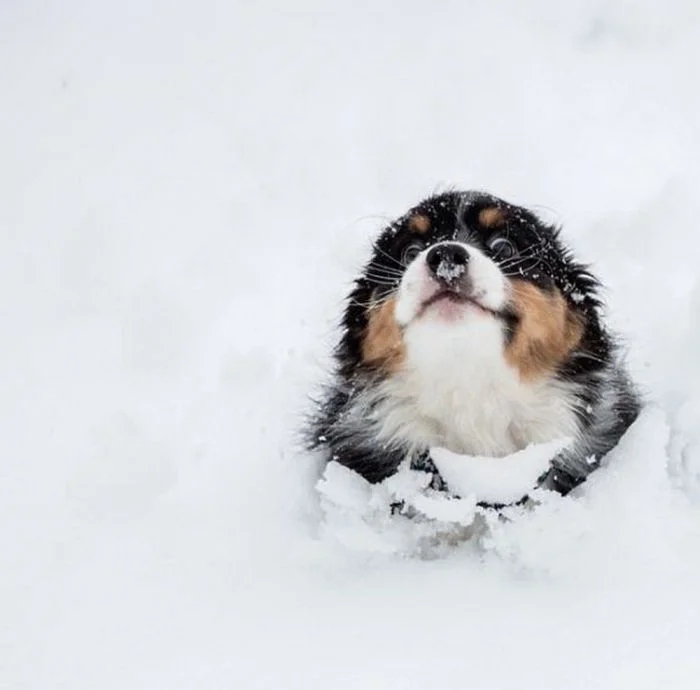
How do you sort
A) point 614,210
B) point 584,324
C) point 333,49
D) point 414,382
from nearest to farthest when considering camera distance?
point 414,382
point 584,324
point 614,210
point 333,49

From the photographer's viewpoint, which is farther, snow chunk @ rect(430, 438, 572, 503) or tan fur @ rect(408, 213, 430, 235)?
tan fur @ rect(408, 213, 430, 235)

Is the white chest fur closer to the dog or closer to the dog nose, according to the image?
the dog

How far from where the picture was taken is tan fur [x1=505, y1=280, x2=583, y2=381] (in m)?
2.77

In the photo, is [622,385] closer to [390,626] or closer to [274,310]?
[390,626]

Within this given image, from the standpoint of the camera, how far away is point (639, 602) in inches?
87.6

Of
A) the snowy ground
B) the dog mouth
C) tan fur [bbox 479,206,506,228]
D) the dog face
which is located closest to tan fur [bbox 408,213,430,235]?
the dog face

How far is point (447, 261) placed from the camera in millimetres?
2643

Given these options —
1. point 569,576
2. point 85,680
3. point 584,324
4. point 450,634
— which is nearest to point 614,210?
point 584,324

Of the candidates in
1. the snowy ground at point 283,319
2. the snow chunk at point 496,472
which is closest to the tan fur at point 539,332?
the snow chunk at point 496,472

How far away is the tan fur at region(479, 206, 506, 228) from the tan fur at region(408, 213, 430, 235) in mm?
184

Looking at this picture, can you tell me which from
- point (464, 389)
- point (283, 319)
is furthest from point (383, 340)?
point (283, 319)

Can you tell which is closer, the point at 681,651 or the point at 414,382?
the point at 681,651

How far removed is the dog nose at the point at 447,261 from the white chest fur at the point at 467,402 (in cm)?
17

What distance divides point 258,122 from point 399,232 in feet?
8.69
